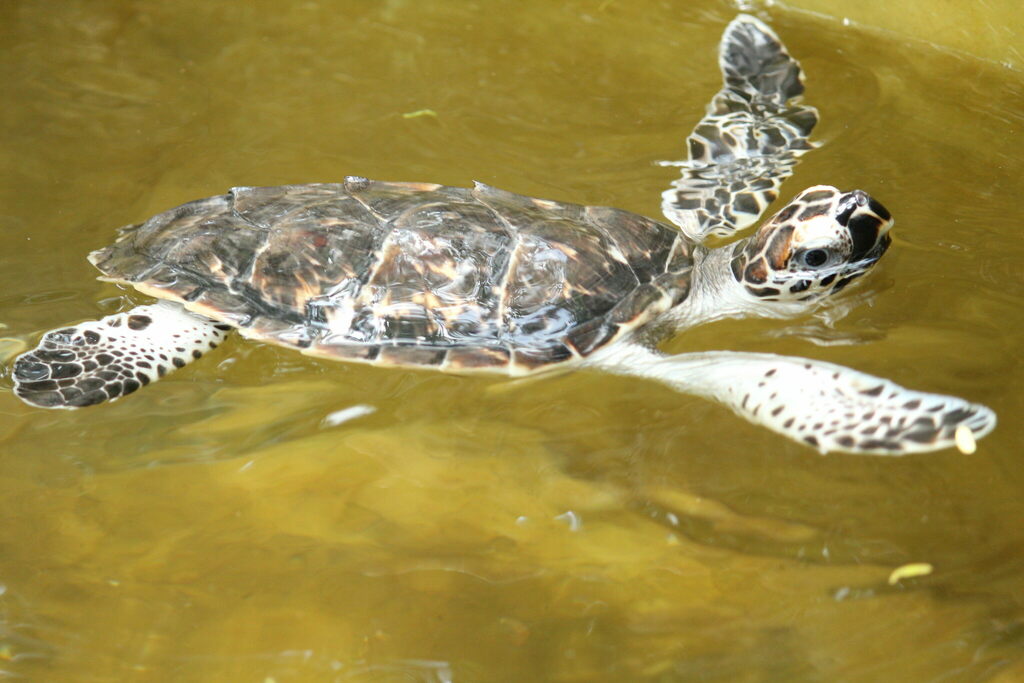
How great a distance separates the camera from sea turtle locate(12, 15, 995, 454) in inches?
104

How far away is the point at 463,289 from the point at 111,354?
1181 mm

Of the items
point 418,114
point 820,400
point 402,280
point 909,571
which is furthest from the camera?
point 418,114

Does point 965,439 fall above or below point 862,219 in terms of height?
below

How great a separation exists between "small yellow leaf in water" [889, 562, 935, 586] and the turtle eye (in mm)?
1116

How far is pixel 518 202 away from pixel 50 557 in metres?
1.84

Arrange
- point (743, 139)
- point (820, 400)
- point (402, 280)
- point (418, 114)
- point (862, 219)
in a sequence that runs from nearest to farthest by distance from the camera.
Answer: point (820, 400) < point (402, 280) < point (862, 219) < point (743, 139) < point (418, 114)

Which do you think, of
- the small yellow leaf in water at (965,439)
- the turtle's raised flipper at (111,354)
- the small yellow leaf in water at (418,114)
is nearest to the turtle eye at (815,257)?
the small yellow leaf in water at (965,439)

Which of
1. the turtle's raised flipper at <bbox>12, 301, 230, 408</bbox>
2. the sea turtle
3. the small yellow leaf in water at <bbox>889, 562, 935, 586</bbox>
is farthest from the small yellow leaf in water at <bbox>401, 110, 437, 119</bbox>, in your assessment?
the small yellow leaf in water at <bbox>889, 562, 935, 586</bbox>

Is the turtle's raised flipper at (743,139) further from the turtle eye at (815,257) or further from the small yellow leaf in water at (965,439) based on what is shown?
the small yellow leaf in water at (965,439)

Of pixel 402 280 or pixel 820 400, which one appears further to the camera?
pixel 402 280

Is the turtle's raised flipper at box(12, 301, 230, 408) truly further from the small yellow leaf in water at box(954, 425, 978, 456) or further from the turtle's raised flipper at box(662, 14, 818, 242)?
the small yellow leaf in water at box(954, 425, 978, 456)

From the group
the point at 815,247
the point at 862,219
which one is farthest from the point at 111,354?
the point at 862,219

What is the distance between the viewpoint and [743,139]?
3.73 meters

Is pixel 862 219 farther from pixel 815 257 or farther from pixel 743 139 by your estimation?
pixel 743 139
